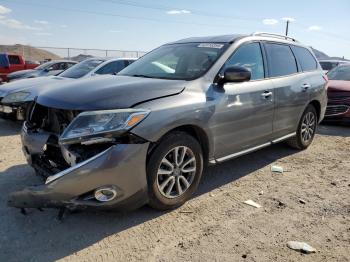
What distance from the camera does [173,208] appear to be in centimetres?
397

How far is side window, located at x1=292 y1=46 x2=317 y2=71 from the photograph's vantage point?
6109 millimetres

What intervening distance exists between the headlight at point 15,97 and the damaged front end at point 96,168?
171 inches

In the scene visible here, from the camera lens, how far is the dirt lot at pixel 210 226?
316 centimetres

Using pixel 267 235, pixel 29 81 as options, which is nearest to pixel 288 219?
pixel 267 235

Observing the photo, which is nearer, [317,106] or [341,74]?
[317,106]

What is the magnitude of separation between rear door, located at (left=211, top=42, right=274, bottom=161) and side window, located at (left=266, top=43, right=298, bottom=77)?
0.24m

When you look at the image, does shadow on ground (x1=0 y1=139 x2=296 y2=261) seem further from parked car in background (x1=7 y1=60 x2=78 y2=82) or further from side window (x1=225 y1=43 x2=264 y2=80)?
parked car in background (x1=7 y1=60 x2=78 y2=82)

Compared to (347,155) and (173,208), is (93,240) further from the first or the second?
(347,155)

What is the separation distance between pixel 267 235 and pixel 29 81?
255 inches

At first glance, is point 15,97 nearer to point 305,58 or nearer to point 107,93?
point 107,93

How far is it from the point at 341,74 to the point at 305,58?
4.47 metres

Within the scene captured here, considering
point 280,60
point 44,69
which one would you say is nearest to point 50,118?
point 280,60

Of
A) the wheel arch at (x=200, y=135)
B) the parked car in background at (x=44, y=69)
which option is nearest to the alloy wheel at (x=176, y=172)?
the wheel arch at (x=200, y=135)

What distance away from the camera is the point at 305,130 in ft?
20.8
